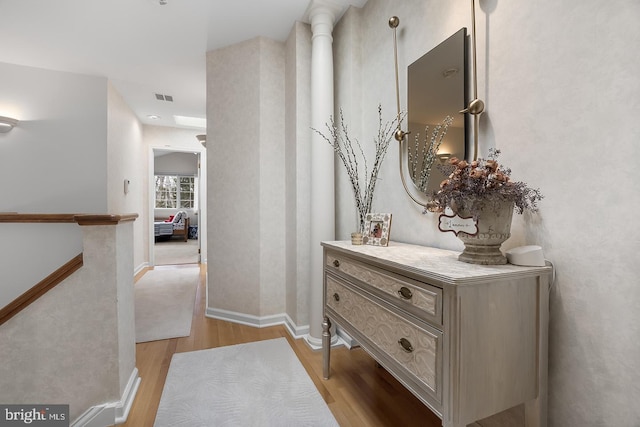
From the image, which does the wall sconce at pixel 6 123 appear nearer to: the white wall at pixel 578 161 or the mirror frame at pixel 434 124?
the mirror frame at pixel 434 124

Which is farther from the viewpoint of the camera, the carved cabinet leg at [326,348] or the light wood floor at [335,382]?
the carved cabinet leg at [326,348]

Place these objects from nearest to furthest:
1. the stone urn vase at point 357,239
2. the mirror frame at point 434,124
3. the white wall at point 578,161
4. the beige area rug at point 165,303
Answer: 1. the white wall at point 578,161
2. the mirror frame at point 434,124
3. the stone urn vase at point 357,239
4. the beige area rug at point 165,303

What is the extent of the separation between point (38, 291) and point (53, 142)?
9.69ft

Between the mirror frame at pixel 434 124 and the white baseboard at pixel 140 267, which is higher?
the mirror frame at pixel 434 124

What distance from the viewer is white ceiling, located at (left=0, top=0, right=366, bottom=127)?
2373mm

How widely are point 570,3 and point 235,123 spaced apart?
8.23ft

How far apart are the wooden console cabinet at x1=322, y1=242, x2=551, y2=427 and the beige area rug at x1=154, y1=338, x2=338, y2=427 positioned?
0.71 meters

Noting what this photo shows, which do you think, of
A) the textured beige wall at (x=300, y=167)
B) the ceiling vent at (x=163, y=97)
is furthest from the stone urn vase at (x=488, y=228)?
the ceiling vent at (x=163, y=97)

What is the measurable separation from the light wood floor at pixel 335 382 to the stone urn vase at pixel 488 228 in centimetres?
97

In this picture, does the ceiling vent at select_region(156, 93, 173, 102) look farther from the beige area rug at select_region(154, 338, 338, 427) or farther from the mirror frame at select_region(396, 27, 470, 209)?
the mirror frame at select_region(396, 27, 470, 209)

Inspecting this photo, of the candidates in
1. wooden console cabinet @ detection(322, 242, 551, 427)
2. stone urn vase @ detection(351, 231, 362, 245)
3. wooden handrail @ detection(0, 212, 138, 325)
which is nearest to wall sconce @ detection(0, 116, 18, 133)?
wooden handrail @ detection(0, 212, 138, 325)

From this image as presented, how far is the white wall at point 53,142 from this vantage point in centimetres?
340

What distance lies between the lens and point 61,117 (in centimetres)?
355

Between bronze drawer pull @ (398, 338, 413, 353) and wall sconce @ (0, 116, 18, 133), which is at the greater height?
wall sconce @ (0, 116, 18, 133)
